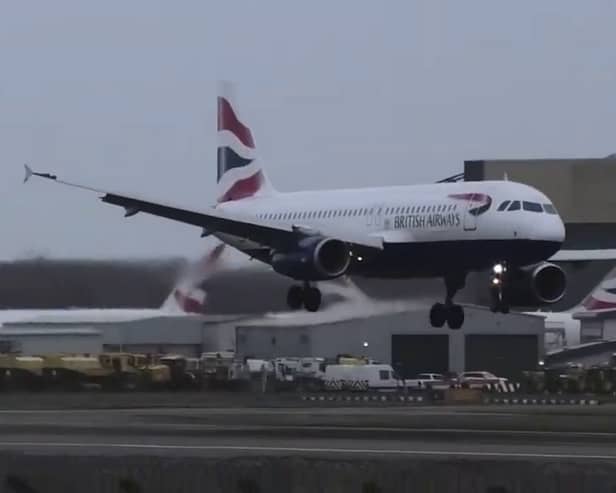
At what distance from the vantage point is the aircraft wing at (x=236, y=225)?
5419 centimetres

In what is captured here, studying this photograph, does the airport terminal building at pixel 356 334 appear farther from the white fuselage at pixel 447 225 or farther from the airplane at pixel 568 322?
the white fuselage at pixel 447 225

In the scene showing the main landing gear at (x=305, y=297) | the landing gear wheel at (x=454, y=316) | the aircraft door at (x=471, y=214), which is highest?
the aircraft door at (x=471, y=214)

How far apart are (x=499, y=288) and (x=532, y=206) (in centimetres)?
269

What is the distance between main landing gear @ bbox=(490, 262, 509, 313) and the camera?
52969 mm

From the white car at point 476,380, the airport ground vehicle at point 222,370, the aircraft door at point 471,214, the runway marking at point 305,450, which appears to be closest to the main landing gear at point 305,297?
the aircraft door at point 471,214

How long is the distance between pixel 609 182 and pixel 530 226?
201 ft

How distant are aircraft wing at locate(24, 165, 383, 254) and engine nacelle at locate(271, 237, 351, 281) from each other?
0.40 metres

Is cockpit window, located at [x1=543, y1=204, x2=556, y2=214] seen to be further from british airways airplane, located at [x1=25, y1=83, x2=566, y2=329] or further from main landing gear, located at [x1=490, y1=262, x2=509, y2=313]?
main landing gear, located at [x1=490, y1=262, x2=509, y2=313]

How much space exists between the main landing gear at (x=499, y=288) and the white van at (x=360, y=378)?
17.7 m

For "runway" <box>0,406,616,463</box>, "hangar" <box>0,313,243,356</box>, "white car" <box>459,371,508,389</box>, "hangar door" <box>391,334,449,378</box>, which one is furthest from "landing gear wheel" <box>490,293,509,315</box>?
"hangar door" <box>391,334,449,378</box>

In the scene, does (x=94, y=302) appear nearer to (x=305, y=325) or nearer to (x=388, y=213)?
(x=305, y=325)

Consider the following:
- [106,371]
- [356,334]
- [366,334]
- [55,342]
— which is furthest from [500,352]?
[106,371]

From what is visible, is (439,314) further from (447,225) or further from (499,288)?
(447,225)

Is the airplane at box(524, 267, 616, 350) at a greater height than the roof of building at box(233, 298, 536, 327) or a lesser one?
greater
